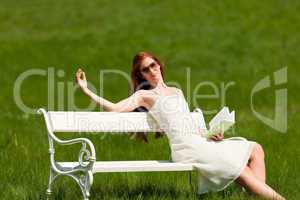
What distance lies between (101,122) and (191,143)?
2.70ft

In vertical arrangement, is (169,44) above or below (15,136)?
above

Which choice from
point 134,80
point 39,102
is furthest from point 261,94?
point 134,80

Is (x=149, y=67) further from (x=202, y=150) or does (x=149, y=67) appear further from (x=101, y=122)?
(x=202, y=150)

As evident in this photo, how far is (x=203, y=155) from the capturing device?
6.47 m

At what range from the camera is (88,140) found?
19.6 feet

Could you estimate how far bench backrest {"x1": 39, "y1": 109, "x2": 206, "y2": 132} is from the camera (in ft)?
21.5

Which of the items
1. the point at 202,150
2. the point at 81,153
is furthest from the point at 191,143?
the point at 81,153

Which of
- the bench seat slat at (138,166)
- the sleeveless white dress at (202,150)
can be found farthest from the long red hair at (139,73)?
the bench seat slat at (138,166)

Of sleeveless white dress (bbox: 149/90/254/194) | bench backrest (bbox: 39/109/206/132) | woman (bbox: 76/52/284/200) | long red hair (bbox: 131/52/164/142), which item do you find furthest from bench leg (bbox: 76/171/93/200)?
long red hair (bbox: 131/52/164/142)

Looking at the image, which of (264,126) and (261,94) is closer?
(264,126)

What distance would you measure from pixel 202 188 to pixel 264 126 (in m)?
5.52

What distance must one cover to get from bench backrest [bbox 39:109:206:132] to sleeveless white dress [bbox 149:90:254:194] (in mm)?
161

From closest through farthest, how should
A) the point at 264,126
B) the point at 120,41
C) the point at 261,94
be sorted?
the point at 264,126 → the point at 261,94 → the point at 120,41

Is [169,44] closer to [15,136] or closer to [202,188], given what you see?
[15,136]
